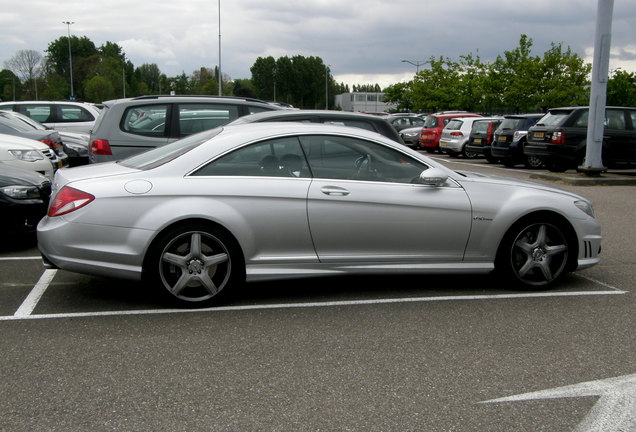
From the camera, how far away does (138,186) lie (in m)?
5.29

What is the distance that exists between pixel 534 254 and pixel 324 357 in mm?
2529

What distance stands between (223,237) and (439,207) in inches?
69.7

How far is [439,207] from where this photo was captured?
5.71m

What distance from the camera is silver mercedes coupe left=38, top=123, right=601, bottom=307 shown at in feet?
17.1

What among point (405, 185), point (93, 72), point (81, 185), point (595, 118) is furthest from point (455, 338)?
point (93, 72)

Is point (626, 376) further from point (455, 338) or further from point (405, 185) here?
point (405, 185)

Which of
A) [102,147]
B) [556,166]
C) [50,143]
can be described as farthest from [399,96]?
[102,147]

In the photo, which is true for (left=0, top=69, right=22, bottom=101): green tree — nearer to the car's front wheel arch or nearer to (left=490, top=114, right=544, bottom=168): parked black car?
→ (left=490, top=114, right=544, bottom=168): parked black car

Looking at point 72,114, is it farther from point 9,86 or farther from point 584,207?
point 9,86

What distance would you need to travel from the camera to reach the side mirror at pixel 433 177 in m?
5.65

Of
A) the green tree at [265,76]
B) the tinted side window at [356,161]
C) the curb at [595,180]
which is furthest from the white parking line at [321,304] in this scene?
the green tree at [265,76]

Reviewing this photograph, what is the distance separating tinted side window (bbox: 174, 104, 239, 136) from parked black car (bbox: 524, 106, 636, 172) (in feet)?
34.0

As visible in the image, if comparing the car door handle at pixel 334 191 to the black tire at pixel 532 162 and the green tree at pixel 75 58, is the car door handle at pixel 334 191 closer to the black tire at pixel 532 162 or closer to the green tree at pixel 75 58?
the black tire at pixel 532 162

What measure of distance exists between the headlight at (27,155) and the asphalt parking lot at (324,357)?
16.4 feet
